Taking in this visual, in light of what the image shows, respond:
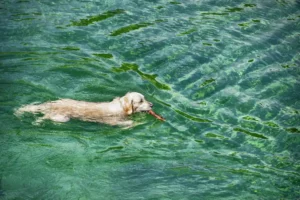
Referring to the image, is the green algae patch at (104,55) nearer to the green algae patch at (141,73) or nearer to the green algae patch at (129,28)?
the green algae patch at (141,73)

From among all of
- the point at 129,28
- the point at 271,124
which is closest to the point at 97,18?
the point at 129,28

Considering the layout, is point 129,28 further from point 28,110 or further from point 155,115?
point 28,110

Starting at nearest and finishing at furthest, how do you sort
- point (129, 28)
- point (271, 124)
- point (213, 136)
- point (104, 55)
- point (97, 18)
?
point (213, 136) < point (271, 124) < point (104, 55) < point (129, 28) < point (97, 18)

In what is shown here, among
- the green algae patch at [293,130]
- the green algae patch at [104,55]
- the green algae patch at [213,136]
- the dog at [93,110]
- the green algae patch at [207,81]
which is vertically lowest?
the green algae patch at [213,136]

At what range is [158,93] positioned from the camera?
10742mm

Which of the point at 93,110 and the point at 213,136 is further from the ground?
the point at 93,110

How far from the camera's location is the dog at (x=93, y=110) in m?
9.22

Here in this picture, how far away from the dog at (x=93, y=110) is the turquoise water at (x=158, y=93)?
18 centimetres

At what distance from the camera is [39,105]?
944 cm

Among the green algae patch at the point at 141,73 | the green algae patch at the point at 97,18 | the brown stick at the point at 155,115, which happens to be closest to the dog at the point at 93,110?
the brown stick at the point at 155,115

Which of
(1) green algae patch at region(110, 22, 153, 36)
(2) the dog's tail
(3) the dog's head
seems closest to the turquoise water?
(1) green algae patch at region(110, 22, 153, 36)

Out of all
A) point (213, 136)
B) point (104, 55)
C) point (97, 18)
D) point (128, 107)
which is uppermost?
point (97, 18)

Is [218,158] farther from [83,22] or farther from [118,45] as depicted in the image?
[83,22]

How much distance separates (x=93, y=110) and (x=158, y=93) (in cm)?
205
